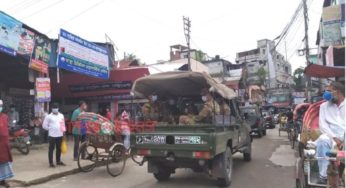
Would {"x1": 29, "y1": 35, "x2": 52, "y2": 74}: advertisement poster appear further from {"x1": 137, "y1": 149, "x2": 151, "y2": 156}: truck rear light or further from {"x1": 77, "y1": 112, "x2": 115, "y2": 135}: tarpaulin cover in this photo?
{"x1": 137, "y1": 149, "x2": 151, "y2": 156}: truck rear light

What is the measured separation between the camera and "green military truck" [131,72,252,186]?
334 inches

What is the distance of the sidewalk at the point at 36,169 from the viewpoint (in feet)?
31.3

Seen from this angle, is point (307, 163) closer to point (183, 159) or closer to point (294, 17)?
point (183, 159)

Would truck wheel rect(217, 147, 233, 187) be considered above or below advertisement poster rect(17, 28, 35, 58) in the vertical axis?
below

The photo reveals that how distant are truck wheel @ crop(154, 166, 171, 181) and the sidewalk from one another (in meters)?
2.62

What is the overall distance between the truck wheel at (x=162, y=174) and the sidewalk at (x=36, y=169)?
2618 mm

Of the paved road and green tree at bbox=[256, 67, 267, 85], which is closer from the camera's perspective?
the paved road

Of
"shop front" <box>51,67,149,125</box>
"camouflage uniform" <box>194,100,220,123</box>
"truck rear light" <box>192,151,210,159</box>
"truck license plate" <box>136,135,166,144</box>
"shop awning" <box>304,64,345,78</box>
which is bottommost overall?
"truck rear light" <box>192,151,210,159</box>

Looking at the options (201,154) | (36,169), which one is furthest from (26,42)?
(201,154)

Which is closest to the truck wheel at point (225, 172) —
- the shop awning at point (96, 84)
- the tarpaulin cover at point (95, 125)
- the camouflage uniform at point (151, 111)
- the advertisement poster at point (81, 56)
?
the camouflage uniform at point (151, 111)

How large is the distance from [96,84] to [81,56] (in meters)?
5.94

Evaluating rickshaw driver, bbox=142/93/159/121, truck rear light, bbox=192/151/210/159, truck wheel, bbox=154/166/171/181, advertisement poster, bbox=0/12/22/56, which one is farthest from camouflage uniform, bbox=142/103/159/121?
advertisement poster, bbox=0/12/22/56

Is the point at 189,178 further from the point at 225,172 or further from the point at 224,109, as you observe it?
the point at 224,109

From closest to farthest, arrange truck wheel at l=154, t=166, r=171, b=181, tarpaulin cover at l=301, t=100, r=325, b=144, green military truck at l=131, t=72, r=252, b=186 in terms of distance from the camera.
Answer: tarpaulin cover at l=301, t=100, r=325, b=144 → green military truck at l=131, t=72, r=252, b=186 → truck wheel at l=154, t=166, r=171, b=181
